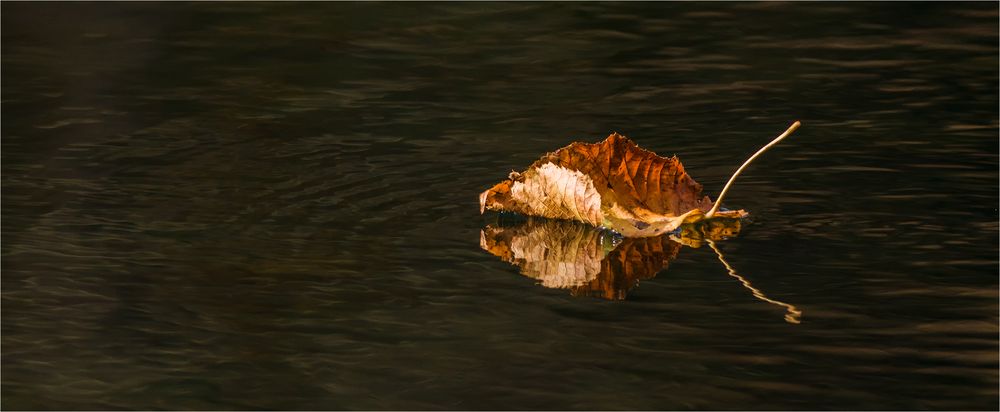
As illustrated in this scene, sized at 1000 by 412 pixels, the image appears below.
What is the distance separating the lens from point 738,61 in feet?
27.7

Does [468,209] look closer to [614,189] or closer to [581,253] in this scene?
[614,189]

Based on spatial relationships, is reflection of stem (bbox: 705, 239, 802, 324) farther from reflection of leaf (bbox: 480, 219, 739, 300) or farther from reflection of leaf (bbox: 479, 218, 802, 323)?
reflection of leaf (bbox: 480, 219, 739, 300)

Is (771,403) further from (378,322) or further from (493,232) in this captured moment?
(493,232)

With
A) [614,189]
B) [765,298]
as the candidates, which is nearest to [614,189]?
[614,189]

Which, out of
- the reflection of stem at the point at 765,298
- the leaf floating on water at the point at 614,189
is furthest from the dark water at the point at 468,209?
the leaf floating on water at the point at 614,189

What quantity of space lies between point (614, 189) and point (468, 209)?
0.60 metres

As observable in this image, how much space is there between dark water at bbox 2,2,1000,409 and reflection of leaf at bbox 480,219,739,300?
0.25 ft

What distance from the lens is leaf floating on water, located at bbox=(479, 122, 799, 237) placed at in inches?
203

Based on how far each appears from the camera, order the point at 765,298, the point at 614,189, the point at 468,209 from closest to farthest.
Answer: the point at 765,298 → the point at 614,189 → the point at 468,209

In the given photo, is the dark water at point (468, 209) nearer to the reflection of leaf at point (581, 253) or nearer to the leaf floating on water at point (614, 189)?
the reflection of leaf at point (581, 253)

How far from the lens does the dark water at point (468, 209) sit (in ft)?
12.5

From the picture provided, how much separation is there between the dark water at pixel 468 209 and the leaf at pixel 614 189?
0.23 m

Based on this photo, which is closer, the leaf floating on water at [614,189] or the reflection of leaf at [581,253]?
the reflection of leaf at [581,253]

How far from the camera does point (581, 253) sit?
16.2 ft
